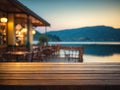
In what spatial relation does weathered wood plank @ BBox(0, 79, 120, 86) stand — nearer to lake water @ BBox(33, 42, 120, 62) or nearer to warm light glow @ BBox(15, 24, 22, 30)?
lake water @ BBox(33, 42, 120, 62)

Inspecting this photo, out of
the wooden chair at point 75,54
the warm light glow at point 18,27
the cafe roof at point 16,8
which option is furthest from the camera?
the warm light glow at point 18,27

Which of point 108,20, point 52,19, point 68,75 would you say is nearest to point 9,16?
point 68,75

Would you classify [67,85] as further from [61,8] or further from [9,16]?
[61,8]

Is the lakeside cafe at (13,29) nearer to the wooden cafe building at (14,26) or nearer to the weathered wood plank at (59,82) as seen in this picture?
the wooden cafe building at (14,26)

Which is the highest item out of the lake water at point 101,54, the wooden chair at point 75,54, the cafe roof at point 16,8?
the cafe roof at point 16,8

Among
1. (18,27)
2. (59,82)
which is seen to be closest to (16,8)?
(18,27)

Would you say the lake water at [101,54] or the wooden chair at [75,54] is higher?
the wooden chair at [75,54]

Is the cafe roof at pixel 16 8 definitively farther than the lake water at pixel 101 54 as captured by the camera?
No

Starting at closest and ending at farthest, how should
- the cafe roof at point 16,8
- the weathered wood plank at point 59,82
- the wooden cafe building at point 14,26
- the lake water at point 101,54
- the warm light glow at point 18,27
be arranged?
the weathered wood plank at point 59,82
the cafe roof at point 16,8
the wooden cafe building at point 14,26
the warm light glow at point 18,27
the lake water at point 101,54

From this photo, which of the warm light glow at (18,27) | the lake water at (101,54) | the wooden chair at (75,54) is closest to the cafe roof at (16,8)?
the warm light glow at (18,27)

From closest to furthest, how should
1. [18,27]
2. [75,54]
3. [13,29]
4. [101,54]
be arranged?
[75,54], [13,29], [18,27], [101,54]

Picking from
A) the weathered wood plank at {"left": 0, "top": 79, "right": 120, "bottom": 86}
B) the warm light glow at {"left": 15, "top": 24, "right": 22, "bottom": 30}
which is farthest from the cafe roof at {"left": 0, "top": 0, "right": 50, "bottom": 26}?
the weathered wood plank at {"left": 0, "top": 79, "right": 120, "bottom": 86}

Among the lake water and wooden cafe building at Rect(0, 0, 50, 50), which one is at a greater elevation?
wooden cafe building at Rect(0, 0, 50, 50)

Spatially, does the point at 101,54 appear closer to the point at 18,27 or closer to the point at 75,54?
the point at 75,54
